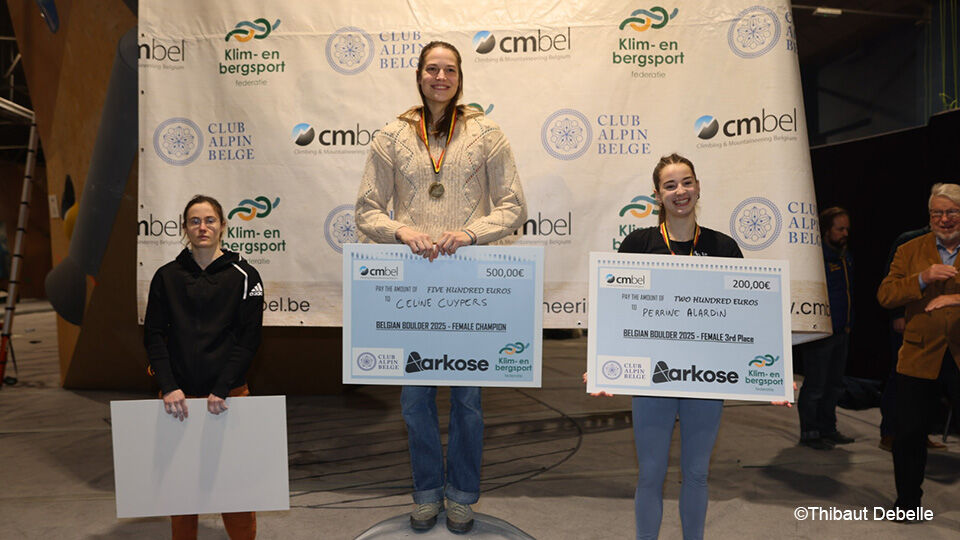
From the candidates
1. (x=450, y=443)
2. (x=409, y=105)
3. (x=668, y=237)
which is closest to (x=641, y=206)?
(x=668, y=237)

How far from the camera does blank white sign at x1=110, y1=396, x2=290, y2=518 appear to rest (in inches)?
93.7

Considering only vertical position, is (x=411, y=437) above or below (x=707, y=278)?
below

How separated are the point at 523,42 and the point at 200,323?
2.32 metres

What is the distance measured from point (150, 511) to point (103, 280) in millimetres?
4399

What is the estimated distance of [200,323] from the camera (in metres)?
2.45

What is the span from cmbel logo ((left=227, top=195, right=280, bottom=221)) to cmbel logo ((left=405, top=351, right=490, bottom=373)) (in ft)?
5.67

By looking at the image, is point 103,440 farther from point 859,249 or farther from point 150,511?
point 859,249

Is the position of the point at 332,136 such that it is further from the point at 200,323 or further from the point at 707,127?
the point at 707,127

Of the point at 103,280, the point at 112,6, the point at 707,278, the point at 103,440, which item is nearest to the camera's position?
the point at 707,278

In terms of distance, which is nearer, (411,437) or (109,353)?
(411,437)

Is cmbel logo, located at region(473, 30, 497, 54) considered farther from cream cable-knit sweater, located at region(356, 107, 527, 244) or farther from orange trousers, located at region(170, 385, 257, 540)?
orange trousers, located at region(170, 385, 257, 540)

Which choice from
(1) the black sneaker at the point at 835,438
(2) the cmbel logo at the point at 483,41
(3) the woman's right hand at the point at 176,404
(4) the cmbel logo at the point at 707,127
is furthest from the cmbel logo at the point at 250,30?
(1) the black sneaker at the point at 835,438

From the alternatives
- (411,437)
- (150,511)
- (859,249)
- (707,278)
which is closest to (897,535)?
(707,278)

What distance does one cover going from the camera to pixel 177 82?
12.3 feet
